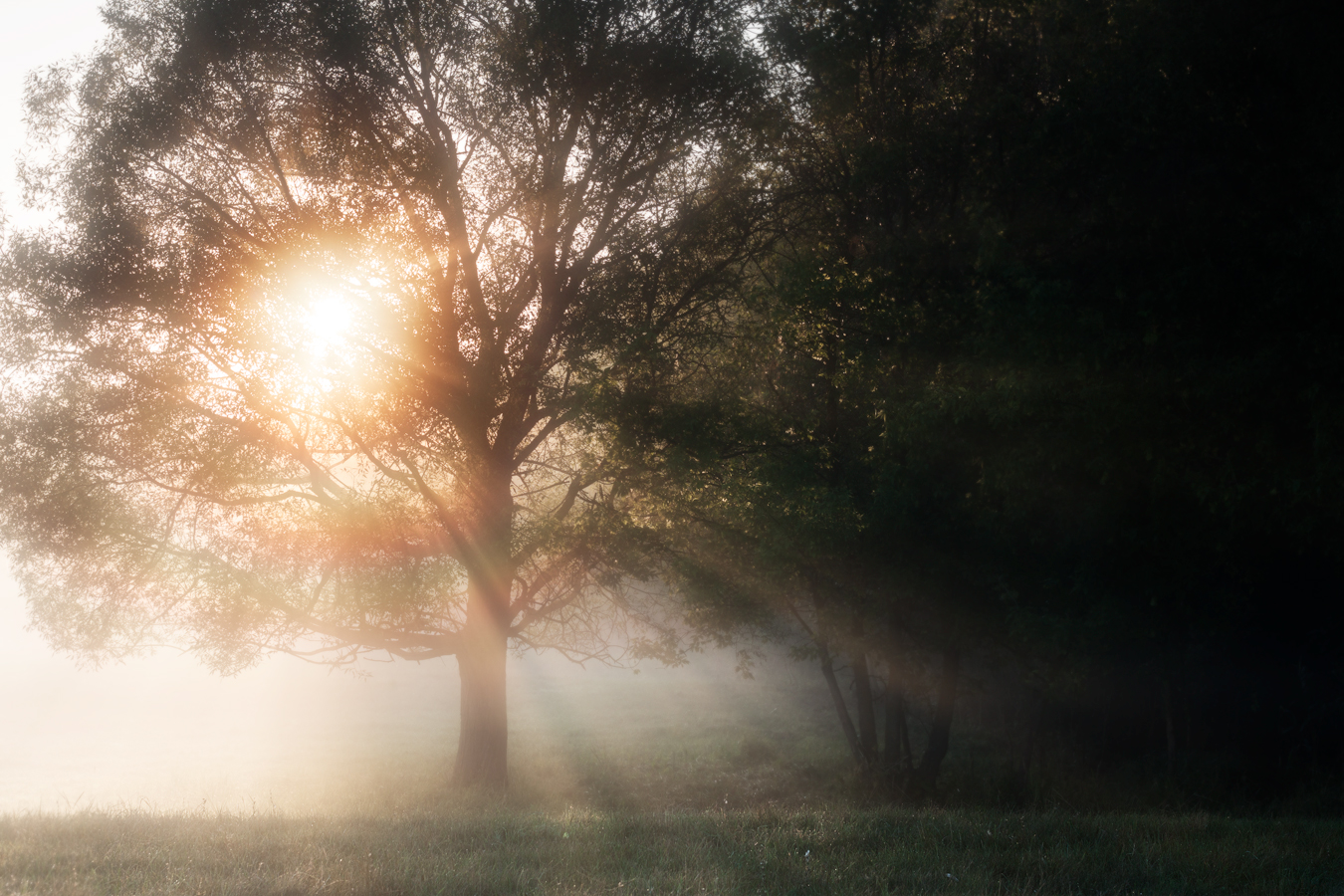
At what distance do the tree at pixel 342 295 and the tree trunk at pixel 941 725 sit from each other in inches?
234

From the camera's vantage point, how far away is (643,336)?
12.7 metres

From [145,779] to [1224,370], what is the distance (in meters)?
26.3

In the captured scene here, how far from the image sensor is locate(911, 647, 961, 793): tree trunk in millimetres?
14656

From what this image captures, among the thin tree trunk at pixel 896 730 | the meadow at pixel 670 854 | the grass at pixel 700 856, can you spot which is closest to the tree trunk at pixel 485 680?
the meadow at pixel 670 854

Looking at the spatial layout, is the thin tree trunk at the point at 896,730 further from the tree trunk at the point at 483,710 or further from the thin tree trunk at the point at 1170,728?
the tree trunk at the point at 483,710

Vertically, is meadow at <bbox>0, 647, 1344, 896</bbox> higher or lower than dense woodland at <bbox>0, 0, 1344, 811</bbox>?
lower

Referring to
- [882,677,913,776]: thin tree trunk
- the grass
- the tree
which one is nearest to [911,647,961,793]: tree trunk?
[882,677,913,776]: thin tree trunk

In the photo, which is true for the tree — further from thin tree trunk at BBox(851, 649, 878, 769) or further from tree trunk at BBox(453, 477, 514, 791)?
thin tree trunk at BBox(851, 649, 878, 769)

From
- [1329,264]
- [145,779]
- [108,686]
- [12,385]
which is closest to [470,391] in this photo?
[12,385]

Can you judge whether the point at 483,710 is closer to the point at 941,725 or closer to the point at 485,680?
the point at 485,680

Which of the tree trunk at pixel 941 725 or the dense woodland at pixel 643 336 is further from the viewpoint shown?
the tree trunk at pixel 941 725

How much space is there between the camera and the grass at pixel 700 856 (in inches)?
219

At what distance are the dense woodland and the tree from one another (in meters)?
0.07

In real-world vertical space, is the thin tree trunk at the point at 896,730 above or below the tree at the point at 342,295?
below
